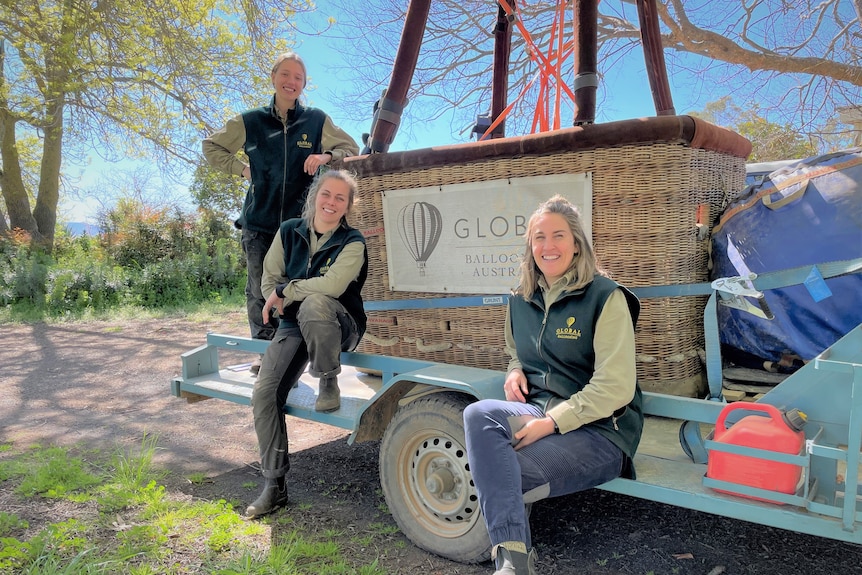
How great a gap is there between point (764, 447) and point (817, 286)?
777mm

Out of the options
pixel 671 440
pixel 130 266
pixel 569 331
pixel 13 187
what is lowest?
pixel 671 440

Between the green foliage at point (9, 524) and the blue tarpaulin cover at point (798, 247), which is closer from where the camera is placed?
the blue tarpaulin cover at point (798, 247)

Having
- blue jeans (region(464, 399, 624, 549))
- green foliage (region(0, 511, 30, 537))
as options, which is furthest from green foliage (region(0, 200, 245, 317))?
blue jeans (region(464, 399, 624, 549))

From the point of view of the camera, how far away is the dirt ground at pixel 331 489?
286 cm

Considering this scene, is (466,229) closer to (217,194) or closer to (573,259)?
(573,259)

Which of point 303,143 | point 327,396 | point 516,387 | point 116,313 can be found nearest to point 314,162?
point 303,143

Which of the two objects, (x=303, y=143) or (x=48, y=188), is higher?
(x=48, y=188)

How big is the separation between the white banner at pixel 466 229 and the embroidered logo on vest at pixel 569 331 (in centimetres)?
74

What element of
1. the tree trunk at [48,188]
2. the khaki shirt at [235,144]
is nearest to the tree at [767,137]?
the khaki shirt at [235,144]

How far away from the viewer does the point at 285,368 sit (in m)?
3.47

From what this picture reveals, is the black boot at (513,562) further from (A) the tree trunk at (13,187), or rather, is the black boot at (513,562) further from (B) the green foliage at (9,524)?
(A) the tree trunk at (13,187)

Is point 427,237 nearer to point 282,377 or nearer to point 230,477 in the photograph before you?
point 282,377

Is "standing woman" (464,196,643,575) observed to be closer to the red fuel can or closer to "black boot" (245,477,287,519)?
the red fuel can

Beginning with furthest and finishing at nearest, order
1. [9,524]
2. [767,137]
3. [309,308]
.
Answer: [767,137] → [309,308] → [9,524]
